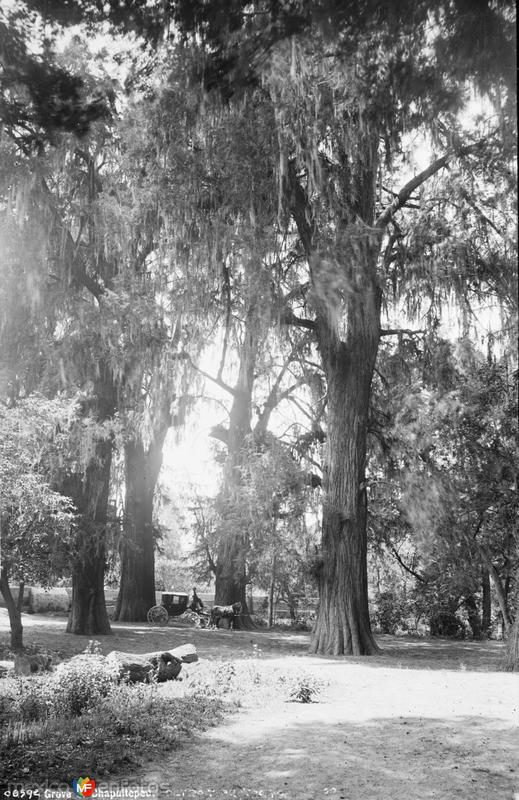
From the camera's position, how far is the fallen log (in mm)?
8188

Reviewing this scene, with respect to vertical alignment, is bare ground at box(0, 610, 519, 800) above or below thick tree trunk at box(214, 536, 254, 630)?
below

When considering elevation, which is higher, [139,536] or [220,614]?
[139,536]

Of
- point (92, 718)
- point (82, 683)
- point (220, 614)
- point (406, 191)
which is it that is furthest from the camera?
point (220, 614)

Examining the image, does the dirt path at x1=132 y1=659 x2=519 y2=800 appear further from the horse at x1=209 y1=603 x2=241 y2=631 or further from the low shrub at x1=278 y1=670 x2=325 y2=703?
the horse at x1=209 y1=603 x2=241 y2=631

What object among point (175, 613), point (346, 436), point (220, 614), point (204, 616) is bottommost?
point (175, 613)

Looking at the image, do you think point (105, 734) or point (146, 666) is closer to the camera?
point (105, 734)

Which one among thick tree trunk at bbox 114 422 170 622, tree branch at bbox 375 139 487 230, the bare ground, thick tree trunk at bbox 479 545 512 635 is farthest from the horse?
tree branch at bbox 375 139 487 230

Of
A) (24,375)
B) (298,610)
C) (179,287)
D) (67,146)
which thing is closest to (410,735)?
(67,146)

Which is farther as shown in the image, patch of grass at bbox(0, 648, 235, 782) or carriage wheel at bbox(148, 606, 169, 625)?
carriage wheel at bbox(148, 606, 169, 625)

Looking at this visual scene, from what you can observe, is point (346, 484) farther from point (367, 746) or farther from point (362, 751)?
point (362, 751)

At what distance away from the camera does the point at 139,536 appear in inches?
852

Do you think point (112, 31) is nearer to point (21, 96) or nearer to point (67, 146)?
point (21, 96)

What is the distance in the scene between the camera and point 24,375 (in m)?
15.3

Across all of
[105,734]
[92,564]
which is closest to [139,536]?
[92,564]
